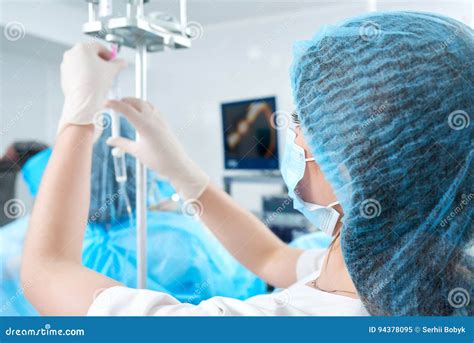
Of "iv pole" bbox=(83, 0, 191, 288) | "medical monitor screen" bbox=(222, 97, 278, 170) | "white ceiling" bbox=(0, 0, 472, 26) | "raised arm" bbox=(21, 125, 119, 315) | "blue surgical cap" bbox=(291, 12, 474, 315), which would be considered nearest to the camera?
"blue surgical cap" bbox=(291, 12, 474, 315)

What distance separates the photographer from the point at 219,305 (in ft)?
2.44

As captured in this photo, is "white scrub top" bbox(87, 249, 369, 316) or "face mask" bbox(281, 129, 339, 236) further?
"face mask" bbox(281, 129, 339, 236)

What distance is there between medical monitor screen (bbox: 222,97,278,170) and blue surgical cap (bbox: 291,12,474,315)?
0.52 meters

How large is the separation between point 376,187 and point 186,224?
0.90 meters

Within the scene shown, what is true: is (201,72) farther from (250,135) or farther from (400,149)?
(400,149)

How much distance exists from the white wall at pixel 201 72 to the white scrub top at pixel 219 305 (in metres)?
0.47

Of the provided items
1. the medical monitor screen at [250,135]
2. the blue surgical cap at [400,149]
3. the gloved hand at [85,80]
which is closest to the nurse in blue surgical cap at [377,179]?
the blue surgical cap at [400,149]

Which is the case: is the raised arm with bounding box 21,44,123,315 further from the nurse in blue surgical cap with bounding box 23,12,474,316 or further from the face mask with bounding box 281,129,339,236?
the face mask with bounding box 281,129,339,236

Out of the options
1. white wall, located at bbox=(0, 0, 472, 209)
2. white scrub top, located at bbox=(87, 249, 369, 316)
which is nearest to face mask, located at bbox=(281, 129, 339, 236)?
white scrub top, located at bbox=(87, 249, 369, 316)

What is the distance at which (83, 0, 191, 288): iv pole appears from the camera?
93 centimetres

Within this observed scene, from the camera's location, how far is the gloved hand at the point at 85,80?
957mm

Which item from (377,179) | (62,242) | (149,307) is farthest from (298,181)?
A: (62,242)

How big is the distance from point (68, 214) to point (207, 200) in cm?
38

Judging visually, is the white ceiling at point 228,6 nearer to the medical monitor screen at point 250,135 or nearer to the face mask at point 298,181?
the medical monitor screen at point 250,135
